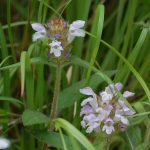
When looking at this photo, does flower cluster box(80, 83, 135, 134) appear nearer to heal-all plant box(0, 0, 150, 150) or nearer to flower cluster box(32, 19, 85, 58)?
heal-all plant box(0, 0, 150, 150)

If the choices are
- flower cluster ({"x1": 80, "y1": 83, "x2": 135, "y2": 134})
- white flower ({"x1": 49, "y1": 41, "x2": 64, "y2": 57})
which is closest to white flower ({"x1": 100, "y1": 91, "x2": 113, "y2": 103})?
flower cluster ({"x1": 80, "y1": 83, "x2": 135, "y2": 134})

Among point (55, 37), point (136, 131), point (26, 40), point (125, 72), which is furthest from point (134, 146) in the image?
point (26, 40)

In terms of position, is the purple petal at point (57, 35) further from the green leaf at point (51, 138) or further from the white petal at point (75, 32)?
the green leaf at point (51, 138)

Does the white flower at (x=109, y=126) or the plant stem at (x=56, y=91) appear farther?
the plant stem at (x=56, y=91)

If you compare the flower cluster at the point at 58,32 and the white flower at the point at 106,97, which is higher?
the flower cluster at the point at 58,32

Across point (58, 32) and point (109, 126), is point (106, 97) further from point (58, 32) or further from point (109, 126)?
point (58, 32)

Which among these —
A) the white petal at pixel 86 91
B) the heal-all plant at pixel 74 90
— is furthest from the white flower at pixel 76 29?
the white petal at pixel 86 91

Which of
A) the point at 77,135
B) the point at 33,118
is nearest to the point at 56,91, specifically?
the point at 33,118
